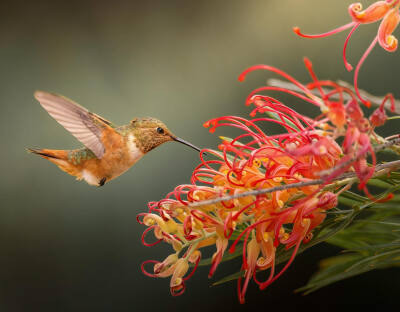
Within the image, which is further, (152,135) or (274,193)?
(152,135)

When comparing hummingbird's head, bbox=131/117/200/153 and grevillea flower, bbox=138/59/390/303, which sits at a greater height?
hummingbird's head, bbox=131/117/200/153

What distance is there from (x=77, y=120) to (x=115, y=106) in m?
0.66

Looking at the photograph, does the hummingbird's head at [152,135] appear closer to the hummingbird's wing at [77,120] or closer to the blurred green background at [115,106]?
the hummingbird's wing at [77,120]

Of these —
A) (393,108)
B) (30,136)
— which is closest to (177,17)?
(30,136)

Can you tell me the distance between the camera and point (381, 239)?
0.49 meters

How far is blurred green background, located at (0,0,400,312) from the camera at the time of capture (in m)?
1.26

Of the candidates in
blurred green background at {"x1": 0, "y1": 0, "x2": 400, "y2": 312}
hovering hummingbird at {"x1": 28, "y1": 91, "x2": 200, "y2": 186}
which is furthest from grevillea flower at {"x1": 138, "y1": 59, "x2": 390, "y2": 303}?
blurred green background at {"x1": 0, "y1": 0, "x2": 400, "y2": 312}

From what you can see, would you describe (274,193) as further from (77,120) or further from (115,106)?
(115,106)

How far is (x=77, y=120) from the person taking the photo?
2.35 feet

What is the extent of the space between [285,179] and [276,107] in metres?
0.08

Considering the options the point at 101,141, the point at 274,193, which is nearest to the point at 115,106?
the point at 101,141

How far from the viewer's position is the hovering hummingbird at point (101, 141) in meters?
0.71

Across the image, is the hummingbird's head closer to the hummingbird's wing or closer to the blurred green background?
the hummingbird's wing

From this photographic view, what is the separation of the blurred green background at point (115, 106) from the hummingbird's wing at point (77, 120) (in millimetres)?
523
